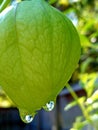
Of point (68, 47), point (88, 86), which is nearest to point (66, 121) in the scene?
point (88, 86)

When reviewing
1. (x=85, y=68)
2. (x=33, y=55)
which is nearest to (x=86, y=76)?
(x=85, y=68)

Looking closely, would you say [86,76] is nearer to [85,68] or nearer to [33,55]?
[85,68]

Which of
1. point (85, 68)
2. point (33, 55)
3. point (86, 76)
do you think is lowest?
point (85, 68)

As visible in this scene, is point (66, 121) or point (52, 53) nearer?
point (52, 53)

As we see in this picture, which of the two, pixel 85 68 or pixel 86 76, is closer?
pixel 86 76

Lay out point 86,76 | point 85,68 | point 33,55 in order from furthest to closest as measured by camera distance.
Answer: point 85,68
point 86,76
point 33,55

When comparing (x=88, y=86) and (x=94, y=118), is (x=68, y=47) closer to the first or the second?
(x=94, y=118)

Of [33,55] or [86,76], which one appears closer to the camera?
[33,55]

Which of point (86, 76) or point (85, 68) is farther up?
point (86, 76)

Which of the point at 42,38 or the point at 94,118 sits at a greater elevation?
the point at 42,38

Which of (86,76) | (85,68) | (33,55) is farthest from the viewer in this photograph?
(85,68)

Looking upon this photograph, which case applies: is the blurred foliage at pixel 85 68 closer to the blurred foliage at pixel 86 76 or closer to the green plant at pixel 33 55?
the blurred foliage at pixel 86 76
